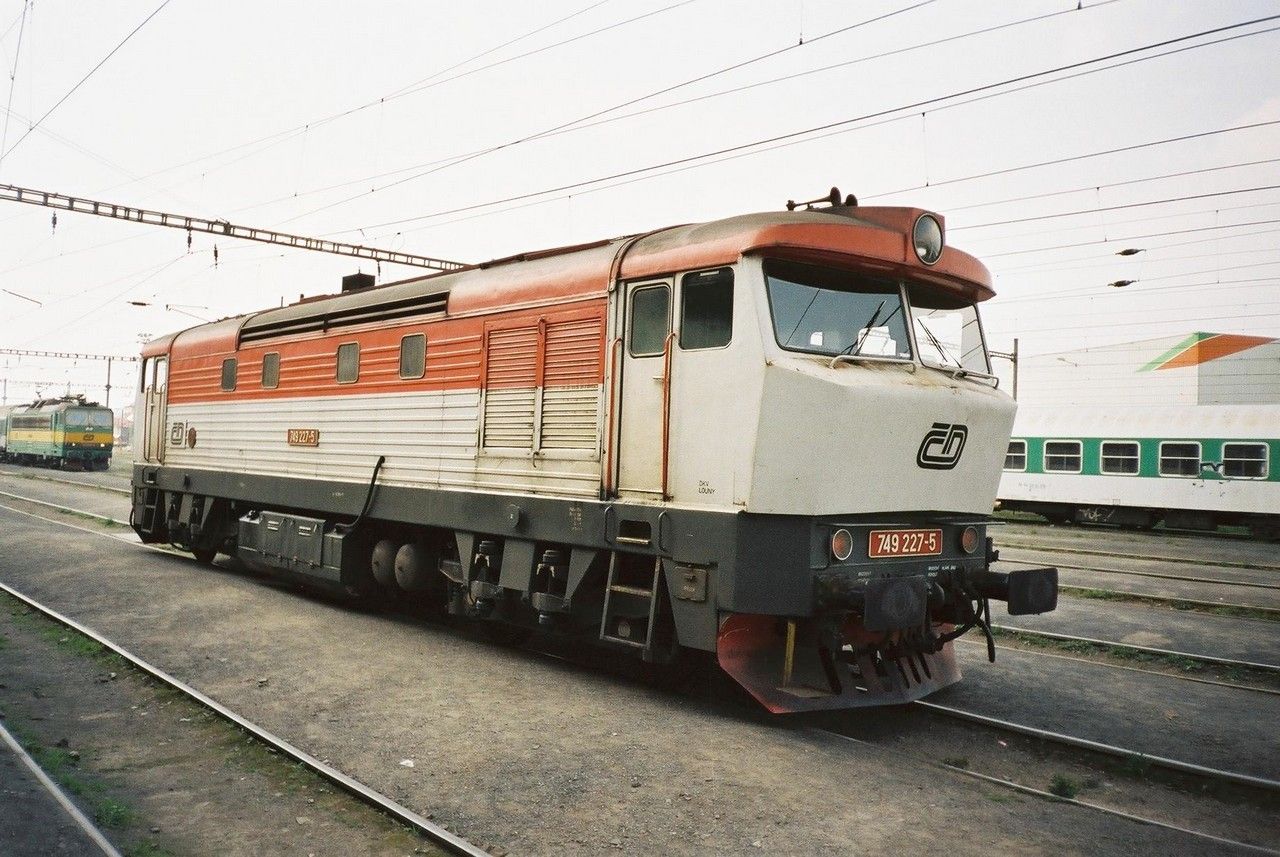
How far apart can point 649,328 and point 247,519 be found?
26.5ft

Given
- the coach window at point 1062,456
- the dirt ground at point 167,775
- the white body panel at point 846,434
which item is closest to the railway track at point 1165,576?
the white body panel at point 846,434

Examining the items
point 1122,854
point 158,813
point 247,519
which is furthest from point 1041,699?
point 247,519

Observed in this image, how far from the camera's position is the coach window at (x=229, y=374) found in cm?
1365

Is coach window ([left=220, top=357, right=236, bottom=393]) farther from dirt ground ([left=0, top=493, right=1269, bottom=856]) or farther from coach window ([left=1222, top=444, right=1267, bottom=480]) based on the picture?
coach window ([left=1222, top=444, right=1267, bottom=480])

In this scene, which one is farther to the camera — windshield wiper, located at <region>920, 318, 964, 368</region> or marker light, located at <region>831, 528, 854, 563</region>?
windshield wiper, located at <region>920, 318, 964, 368</region>

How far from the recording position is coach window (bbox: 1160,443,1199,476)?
24.5 metres

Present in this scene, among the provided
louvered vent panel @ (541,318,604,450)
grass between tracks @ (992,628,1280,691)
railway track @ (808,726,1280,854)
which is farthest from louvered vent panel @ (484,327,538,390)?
grass between tracks @ (992,628,1280,691)

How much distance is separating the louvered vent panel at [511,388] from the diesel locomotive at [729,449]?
0.09 feet

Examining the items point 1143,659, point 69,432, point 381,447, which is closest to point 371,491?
point 381,447

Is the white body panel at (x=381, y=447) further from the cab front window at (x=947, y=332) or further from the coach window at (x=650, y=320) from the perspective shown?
the cab front window at (x=947, y=332)

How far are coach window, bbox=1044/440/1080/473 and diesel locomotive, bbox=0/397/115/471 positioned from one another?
44471 mm

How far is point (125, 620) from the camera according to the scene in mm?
10047

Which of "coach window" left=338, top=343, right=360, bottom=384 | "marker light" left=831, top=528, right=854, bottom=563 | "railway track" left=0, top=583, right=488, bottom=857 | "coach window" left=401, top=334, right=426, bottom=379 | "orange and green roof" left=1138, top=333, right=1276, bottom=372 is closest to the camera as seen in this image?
"railway track" left=0, top=583, right=488, bottom=857

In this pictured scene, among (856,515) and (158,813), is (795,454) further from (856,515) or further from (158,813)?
(158,813)
